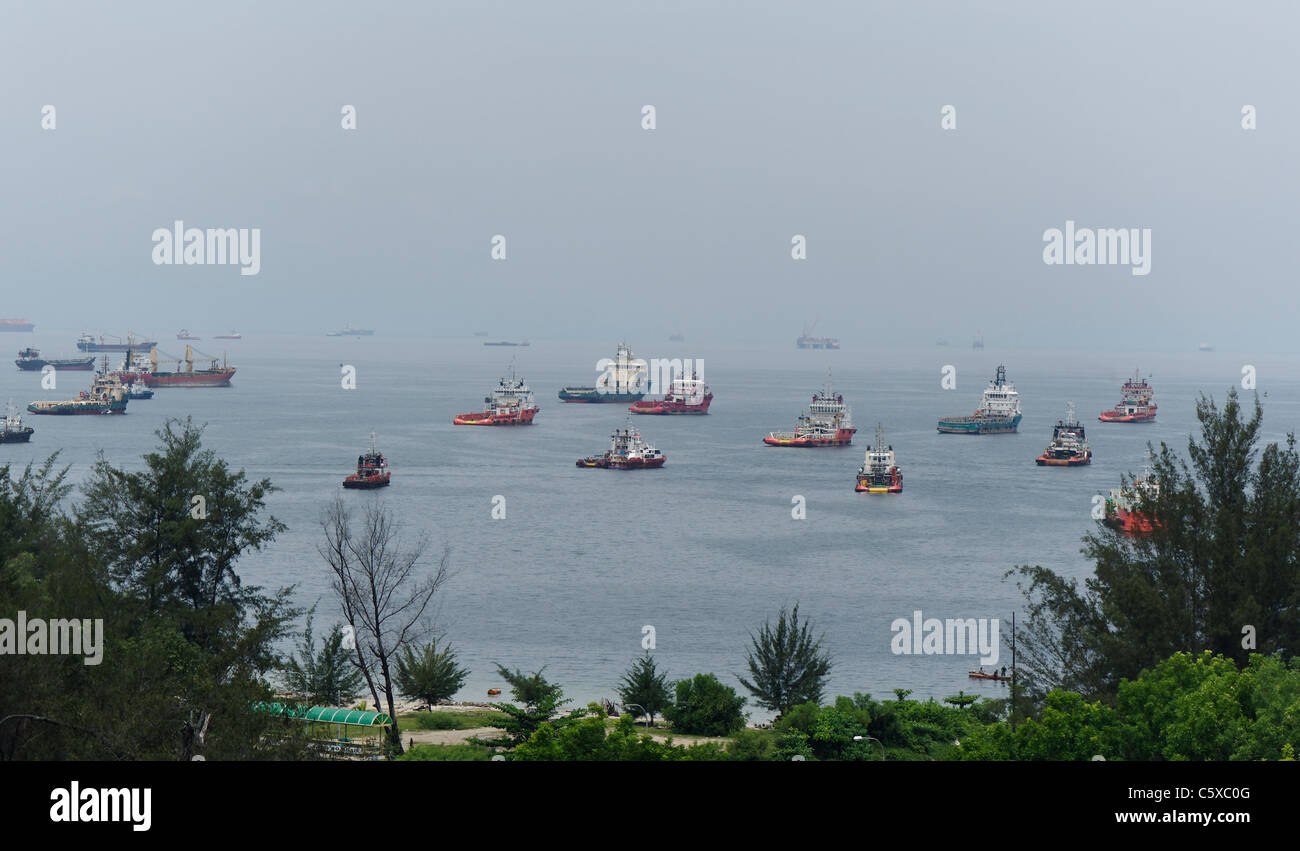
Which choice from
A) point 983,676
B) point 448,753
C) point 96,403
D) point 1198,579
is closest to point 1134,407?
point 983,676

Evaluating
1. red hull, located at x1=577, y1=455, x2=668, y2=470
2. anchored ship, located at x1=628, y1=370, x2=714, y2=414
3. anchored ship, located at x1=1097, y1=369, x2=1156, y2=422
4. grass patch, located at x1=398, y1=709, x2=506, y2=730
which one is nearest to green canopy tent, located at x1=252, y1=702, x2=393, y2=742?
grass patch, located at x1=398, y1=709, x2=506, y2=730

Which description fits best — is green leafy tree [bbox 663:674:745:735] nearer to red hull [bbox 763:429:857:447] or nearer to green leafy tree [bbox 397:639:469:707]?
green leafy tree [bbox 397:639:469:707]

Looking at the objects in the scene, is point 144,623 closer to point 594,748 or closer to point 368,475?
point 594,748

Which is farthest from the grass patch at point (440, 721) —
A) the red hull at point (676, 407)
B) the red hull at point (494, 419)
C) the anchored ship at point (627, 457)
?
the red hull at point (676, 407)

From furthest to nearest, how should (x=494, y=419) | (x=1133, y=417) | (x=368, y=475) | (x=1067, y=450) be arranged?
1. (x=1133, y=417)
2. (x=494, y=419)
3. (x=1067, y=450)
4. (x=368, y=475)

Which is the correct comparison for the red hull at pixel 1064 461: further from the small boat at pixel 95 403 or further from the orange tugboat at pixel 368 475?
the small boat at pixel 95 403
